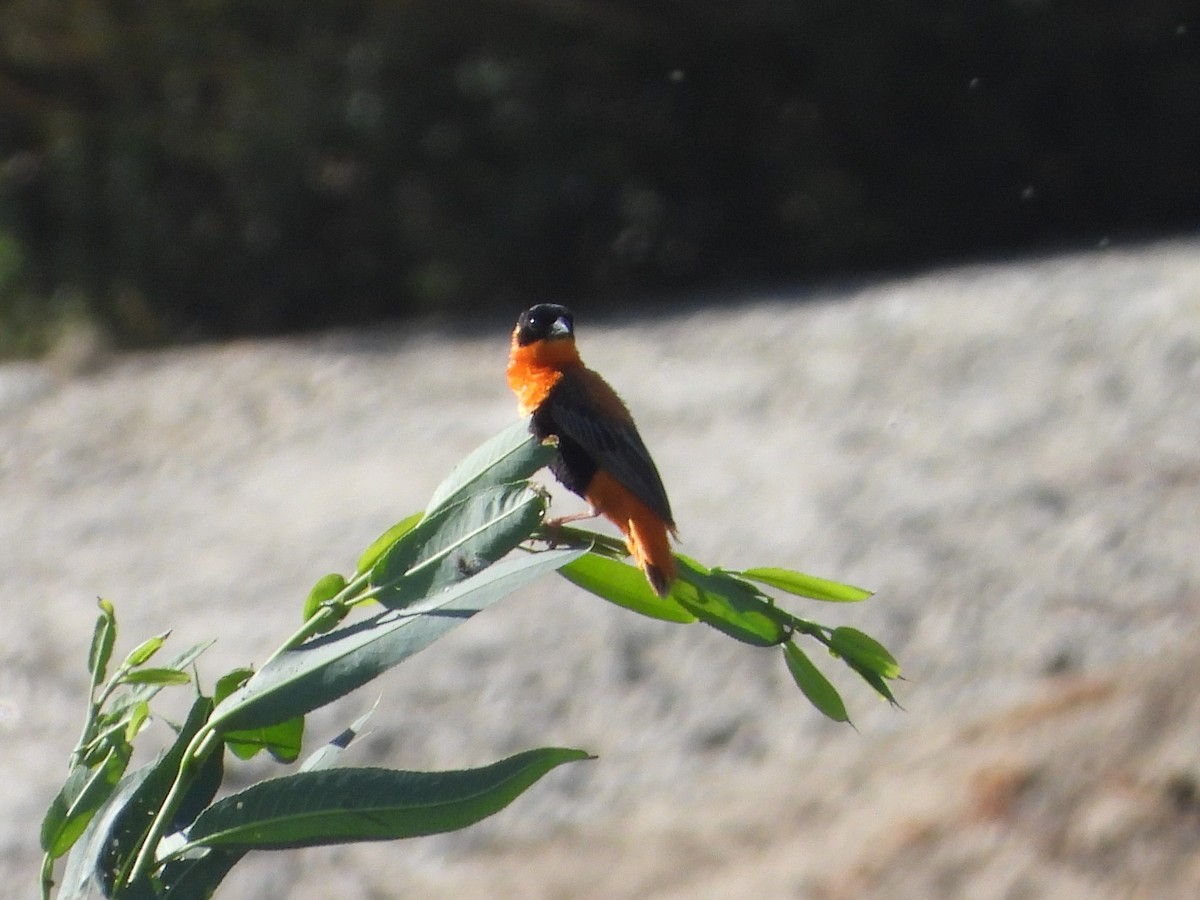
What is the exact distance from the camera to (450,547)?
1.31 meters

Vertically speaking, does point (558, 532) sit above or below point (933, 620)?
below

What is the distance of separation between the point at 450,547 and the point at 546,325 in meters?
1.05

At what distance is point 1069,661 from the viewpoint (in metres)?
5.82

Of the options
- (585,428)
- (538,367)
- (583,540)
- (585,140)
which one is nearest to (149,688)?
(583,540)

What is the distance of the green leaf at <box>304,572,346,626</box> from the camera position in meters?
1.32

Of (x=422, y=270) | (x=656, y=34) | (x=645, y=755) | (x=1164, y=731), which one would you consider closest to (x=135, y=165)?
(x=422, y=270)

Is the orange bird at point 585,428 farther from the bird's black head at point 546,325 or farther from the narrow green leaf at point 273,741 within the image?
the narrow green leaf at point 273,741

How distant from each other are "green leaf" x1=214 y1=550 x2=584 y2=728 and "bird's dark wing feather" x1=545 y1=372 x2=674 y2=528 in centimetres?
61

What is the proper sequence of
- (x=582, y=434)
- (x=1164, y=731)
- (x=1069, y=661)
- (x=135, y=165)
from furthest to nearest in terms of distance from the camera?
(x=135, y=165), (x=1069, y=661), (x=1164, y=731), (x=582, y=434)

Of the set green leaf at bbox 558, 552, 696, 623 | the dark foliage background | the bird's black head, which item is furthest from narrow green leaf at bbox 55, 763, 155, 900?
the dark foliage background

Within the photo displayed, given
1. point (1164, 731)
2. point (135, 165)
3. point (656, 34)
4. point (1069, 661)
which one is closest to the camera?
point (1164, 731)

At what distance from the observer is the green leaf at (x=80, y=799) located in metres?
1.26

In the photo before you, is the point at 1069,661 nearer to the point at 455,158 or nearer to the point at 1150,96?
the point at 1150,96

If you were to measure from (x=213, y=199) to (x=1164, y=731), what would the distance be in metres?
9.91
